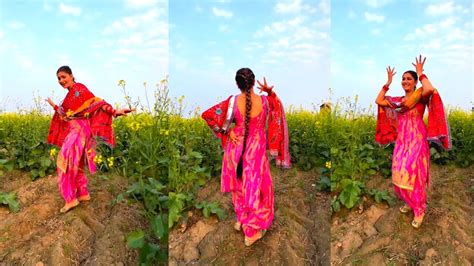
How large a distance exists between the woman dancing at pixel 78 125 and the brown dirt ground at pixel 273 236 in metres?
1.18

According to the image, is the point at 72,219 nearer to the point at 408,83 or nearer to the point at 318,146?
the point at 318,146

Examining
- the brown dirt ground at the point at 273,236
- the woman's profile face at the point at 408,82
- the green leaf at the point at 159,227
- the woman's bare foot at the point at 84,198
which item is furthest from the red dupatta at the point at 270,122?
the woman's bare foot at the point at 84,198

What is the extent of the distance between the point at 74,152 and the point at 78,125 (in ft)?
0.89

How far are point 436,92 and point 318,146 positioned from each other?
1.65m

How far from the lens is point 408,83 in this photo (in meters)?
3.72

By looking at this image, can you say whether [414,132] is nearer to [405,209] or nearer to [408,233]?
[405,209]

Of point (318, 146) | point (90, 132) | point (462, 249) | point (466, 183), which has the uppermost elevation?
point (90, 132)

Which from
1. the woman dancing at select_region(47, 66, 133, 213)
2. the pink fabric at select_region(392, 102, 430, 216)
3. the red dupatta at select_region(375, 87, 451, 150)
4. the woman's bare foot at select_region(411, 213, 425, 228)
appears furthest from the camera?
the woman dancing at select_region(47, 66, 133, 213)

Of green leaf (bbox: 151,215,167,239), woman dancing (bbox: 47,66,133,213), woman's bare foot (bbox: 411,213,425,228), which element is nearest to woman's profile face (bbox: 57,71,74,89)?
woman dancing (bbox: 47,66,133,213)

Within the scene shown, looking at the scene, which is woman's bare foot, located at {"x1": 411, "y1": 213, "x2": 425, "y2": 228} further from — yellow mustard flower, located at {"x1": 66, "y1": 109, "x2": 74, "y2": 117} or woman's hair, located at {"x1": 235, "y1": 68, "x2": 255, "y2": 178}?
yellow mustard flower, located at {"x1": 66, "y1": 109, "x2": 74, "y2": 117}

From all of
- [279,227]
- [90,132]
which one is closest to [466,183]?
[279,227]

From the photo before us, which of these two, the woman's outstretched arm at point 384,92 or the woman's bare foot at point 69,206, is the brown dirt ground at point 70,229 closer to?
the woman's bare foot at point 69,206

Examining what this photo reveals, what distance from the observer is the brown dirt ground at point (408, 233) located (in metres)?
3.78

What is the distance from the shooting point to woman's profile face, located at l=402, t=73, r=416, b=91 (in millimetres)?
3717
